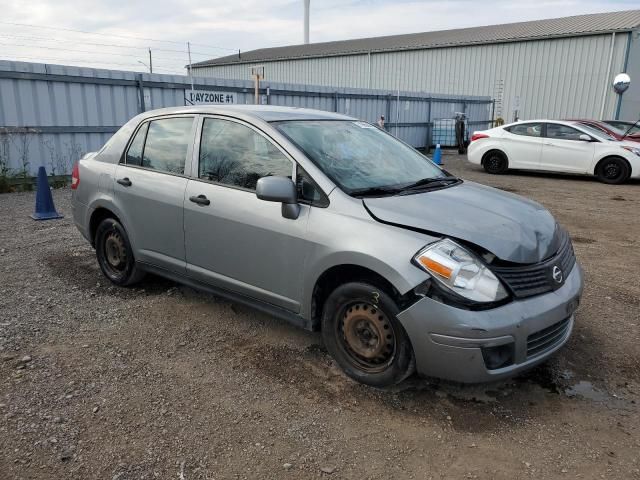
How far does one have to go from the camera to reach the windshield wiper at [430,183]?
3645 millimetres

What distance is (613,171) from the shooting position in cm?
1216

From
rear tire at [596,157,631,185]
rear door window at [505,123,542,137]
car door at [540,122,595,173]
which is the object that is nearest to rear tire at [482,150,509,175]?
rear door window at [505,123,542,137]

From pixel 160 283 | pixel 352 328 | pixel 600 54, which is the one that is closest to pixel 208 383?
pixel 352 328

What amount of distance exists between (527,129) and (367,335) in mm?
11704

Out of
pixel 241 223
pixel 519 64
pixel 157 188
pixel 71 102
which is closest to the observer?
pixel 241 223

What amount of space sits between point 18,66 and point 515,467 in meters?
11.0

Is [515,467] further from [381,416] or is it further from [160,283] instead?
[160,283]

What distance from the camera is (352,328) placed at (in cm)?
320

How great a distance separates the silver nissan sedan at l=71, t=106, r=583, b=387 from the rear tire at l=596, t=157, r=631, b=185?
9855 mm

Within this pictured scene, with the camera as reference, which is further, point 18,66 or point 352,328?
point 18,66

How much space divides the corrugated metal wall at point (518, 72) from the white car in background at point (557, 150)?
11.1 metres

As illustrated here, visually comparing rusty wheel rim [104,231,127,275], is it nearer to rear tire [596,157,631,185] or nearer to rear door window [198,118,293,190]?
rear door window [198,118,293,190]

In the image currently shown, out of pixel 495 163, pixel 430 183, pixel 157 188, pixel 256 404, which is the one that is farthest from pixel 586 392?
pixel 495 163

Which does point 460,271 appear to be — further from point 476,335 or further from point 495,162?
point 495,162
